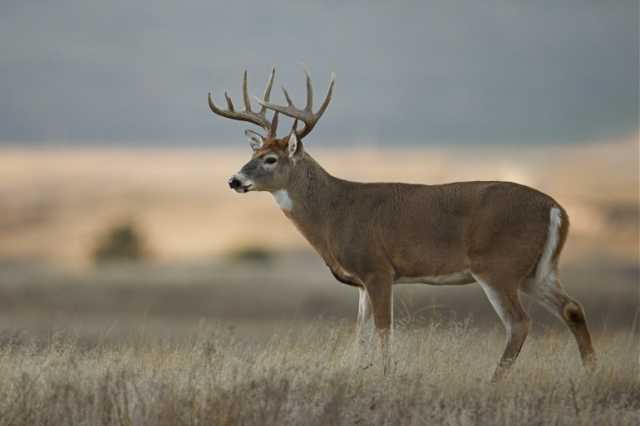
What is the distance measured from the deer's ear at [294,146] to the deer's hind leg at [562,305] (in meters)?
2.99

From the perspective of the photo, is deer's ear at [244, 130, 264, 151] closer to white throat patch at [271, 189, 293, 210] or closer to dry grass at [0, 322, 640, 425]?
white throat patch at [271, 189, 293, 210]

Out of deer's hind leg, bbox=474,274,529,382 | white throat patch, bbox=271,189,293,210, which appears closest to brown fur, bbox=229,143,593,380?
deer's hind leg, bbox=474,274,529,382

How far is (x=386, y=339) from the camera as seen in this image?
11.1 m

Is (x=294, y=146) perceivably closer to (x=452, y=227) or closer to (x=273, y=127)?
(x=273, y=127)

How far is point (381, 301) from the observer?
37.3 feet

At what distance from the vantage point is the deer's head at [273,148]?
1245 centimetres

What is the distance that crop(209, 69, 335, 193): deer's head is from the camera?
12445mm

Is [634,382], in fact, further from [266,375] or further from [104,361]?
[104,361]

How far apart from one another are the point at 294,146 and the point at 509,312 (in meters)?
3.15

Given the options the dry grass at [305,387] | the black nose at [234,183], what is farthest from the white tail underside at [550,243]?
the black nose at [234,183]

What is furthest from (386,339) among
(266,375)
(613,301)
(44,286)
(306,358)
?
(44,286)

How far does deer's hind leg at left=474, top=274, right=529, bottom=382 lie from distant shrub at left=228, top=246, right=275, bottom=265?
198 feet

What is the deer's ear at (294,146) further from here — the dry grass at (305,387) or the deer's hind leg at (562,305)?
the deer's hind leg at (562,305)

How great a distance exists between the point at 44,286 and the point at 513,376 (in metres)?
31.4
